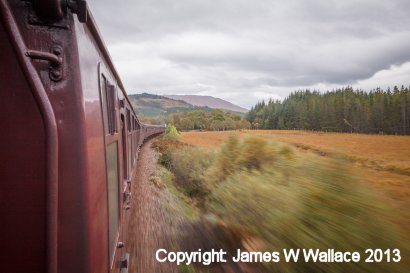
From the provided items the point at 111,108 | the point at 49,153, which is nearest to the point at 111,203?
the point at 111,108

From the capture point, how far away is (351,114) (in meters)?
102

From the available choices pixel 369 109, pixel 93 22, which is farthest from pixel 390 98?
pixel 93 22

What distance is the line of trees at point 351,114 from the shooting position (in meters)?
89.6

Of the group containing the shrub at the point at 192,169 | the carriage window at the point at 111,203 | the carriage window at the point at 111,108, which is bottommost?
the shrub at the point at 192,169

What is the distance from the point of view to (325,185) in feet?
11.8

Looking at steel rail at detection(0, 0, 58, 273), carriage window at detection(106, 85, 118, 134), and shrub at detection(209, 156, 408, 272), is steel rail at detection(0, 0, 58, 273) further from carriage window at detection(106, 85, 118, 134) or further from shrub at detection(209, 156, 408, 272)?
shrub at detection(209, 156, 408, 272)

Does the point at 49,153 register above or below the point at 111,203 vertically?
above

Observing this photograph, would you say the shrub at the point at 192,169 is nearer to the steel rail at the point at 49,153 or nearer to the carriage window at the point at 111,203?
the carriage window at the point at 111,203

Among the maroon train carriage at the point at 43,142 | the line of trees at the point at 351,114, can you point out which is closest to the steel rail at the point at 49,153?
the maroon train carriage at the point at 43,142

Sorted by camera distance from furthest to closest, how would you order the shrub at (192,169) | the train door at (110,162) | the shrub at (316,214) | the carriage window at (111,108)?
the shrub at (192,169) < the shrub at (316,214) < the carriage window at (111,108) < the train door at (110,162)

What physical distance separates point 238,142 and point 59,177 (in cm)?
487

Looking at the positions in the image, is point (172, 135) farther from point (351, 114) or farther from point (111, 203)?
point (351, 114)

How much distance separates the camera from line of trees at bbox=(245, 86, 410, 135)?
89.6 meters

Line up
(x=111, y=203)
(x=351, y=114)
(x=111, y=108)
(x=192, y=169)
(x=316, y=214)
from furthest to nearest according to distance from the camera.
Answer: (x=351, y=114), (x=192, y=169), (x=316, y=214), (x=111, y=108), (x=111, y=203)
